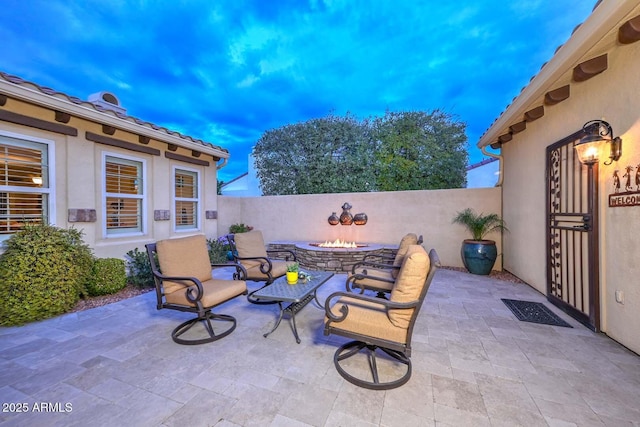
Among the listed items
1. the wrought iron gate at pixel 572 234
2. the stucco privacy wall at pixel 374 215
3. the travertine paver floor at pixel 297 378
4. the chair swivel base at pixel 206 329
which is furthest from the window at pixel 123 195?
the wrought iron gate at pixel 572 234

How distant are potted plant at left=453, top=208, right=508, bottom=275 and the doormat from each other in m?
1.70

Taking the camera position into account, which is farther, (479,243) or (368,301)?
(479,243)

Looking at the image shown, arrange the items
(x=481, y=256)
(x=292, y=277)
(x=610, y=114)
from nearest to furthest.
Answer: (x=610, y=114), (x=292, y=277), (x=481, y=256)

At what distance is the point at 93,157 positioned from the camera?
486 cm

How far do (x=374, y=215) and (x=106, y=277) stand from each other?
6324 millimetres

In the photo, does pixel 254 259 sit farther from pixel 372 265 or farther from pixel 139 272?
pixel 139 272

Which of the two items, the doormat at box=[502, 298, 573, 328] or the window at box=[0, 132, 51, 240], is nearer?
the doormat at box=[502, 298, 573, 328]

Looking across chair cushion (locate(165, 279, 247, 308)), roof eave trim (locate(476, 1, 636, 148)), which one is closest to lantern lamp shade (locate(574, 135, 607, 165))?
roof eave trim (locate(476, 1, 636, 148))

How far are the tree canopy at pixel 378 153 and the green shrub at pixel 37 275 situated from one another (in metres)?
7.16

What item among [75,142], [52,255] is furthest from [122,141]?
[52,255]

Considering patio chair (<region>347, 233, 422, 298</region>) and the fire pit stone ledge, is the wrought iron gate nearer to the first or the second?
patio chair (<region>347, 233, 422, 298</region>)

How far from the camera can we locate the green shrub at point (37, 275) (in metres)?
3.38

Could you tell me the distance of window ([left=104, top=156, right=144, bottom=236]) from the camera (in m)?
5.29

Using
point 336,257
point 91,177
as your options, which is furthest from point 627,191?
point 91,177
